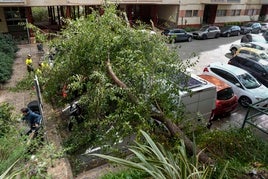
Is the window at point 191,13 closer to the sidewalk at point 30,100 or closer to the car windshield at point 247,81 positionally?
the sidewalk at point 30,100

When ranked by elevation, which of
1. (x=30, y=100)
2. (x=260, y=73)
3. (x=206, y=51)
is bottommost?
(x=30, y=100)

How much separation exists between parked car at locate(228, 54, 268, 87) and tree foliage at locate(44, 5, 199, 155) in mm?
9246

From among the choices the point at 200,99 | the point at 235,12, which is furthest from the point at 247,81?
the point at 235,12

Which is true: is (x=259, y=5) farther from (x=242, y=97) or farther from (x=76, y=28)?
(x=76, y=28)

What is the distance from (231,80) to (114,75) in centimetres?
803

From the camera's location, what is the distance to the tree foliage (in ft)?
15.2

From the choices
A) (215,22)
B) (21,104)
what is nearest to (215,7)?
(215,22)

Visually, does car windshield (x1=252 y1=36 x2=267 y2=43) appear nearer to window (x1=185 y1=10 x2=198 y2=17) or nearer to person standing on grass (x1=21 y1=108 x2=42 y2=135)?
window (x1=185 y1=10 x2=198 y2=17)

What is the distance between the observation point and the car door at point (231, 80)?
1102 centimetres

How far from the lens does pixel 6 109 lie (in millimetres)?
7574

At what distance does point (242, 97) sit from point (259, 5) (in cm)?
2892

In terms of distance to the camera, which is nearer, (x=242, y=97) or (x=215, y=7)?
(x=242, y=97)

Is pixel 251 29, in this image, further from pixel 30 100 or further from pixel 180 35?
pixel 30 100

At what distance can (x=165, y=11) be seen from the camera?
92.8 feet
